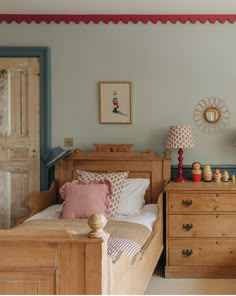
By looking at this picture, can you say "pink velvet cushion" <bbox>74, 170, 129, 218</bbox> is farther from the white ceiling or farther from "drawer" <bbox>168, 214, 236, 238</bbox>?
the white ceiling

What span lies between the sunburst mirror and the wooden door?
156 cm

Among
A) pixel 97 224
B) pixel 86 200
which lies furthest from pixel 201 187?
pixel 97 224

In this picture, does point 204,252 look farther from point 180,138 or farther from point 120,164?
point 120,164

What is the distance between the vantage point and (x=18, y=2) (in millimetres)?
4133

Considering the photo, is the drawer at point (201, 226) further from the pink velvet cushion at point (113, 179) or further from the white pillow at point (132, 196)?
the pink velvet cushion at point (113, 179)

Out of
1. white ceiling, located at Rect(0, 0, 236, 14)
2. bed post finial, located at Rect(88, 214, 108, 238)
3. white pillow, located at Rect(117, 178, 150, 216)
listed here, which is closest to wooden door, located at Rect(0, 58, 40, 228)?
white ceiling, located at Rect(0, 0, 236, 14)

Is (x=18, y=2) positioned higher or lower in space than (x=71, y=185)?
higher

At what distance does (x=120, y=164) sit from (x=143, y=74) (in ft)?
2.93

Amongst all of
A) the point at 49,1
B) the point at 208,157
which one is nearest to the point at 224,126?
the point at 208,157

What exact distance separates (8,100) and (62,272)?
2.92 meters

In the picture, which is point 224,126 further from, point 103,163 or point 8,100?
point 8,100

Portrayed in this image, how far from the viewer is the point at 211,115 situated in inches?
177

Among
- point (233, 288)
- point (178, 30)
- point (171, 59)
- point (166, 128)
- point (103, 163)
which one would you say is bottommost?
point (233, 288)

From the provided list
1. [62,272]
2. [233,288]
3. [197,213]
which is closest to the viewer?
[62,272]
